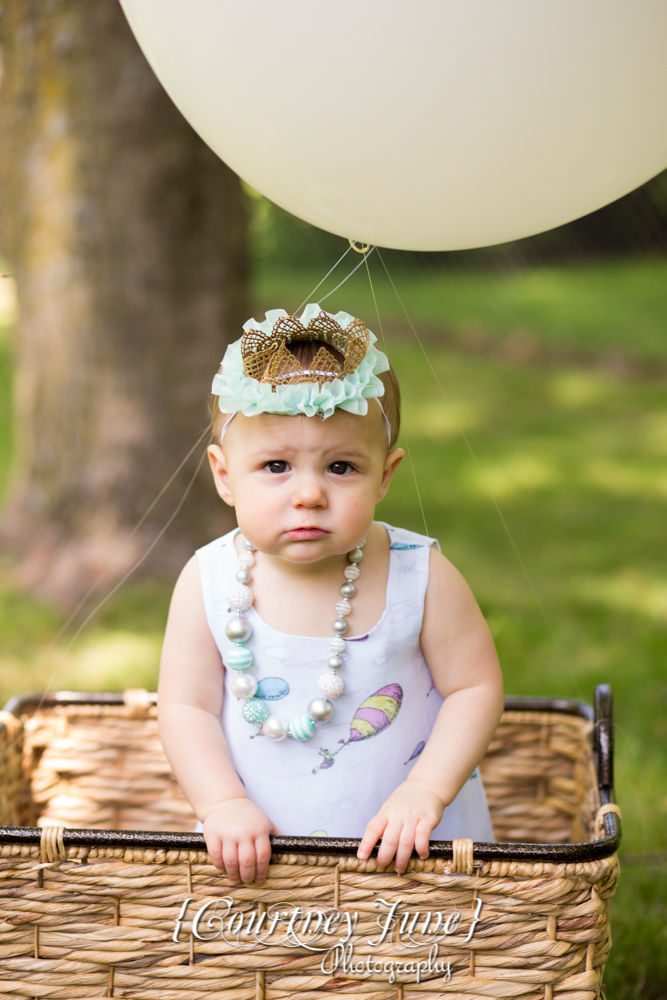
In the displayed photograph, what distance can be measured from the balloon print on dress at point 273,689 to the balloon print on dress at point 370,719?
0.29ft

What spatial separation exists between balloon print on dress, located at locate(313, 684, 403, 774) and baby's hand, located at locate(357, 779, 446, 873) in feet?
0.46

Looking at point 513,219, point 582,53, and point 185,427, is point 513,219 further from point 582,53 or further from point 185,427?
point 185,427

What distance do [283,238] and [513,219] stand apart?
572 cm

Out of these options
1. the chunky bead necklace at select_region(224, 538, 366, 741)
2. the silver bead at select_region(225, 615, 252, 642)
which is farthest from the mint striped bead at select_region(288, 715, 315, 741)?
the silver bead at select_region(225, 615, 252, 642)

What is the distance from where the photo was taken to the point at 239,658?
124 centimetres

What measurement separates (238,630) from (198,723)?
132mm

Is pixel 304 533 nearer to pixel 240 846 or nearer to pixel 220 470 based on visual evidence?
pixel 220 470

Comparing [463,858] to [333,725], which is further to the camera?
[333,725]

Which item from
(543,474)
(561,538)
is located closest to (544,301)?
(543,474)

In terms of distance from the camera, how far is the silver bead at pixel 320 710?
123 cm

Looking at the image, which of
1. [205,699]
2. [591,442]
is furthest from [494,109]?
[591,442]

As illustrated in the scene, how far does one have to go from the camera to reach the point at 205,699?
1.29m

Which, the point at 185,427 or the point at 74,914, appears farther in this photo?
the point at 185,427

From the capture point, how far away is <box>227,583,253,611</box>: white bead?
1267 mm
